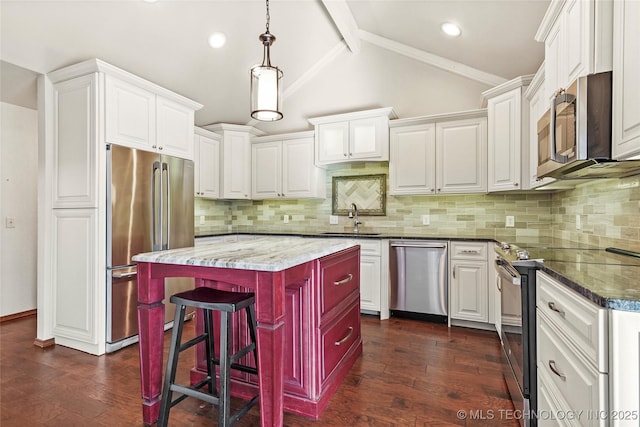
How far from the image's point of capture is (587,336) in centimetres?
103

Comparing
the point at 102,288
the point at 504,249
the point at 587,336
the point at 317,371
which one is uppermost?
the point at 504,249

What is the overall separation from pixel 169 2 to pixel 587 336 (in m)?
3.69

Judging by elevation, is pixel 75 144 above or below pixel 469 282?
above

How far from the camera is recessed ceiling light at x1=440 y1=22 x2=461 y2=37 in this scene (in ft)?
10.2

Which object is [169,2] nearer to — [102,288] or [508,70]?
[102,288]

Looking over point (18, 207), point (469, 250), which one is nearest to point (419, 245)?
point (469, 250)

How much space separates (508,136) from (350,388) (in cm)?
270

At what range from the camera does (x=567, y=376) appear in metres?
1.21

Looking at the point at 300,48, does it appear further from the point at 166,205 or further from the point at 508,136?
the point at 508,136

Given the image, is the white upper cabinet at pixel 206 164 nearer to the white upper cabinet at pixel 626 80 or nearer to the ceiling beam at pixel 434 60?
the ceiling beam at pixel 434 60

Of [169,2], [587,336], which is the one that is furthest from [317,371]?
[169,2]

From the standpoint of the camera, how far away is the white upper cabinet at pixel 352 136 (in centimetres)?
393

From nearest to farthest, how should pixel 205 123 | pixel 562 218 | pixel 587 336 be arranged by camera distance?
1. pixel 587 336
2. pixel 562 218
3. pixel 205 123

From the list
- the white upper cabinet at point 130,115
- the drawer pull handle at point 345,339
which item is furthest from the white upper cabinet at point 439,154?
the white upper cabinet at point 130,115
